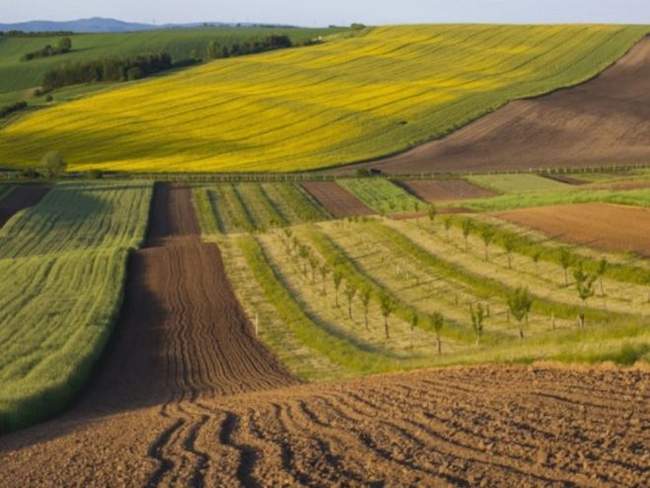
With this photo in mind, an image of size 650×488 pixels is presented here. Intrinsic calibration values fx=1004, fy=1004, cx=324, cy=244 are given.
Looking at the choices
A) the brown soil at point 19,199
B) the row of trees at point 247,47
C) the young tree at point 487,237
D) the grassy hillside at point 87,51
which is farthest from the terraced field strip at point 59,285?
the row of trees at point 247,47

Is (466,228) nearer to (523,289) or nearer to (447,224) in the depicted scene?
(447,224)

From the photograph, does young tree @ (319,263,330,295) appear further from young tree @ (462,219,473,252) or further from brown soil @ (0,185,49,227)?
brown soil @ (0,185,49,227)

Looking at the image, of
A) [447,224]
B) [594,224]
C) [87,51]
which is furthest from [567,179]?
[87,51]

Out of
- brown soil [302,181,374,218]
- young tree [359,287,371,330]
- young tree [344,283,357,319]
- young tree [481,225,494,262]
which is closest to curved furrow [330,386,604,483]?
young tree [359,287,371,330]

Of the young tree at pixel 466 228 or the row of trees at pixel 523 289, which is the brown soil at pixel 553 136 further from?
the young tree at pixel 466 228

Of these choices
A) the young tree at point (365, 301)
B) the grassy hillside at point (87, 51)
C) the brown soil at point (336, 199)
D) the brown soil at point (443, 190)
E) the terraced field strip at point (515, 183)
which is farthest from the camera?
the grassy hillside at point (87, 51)
